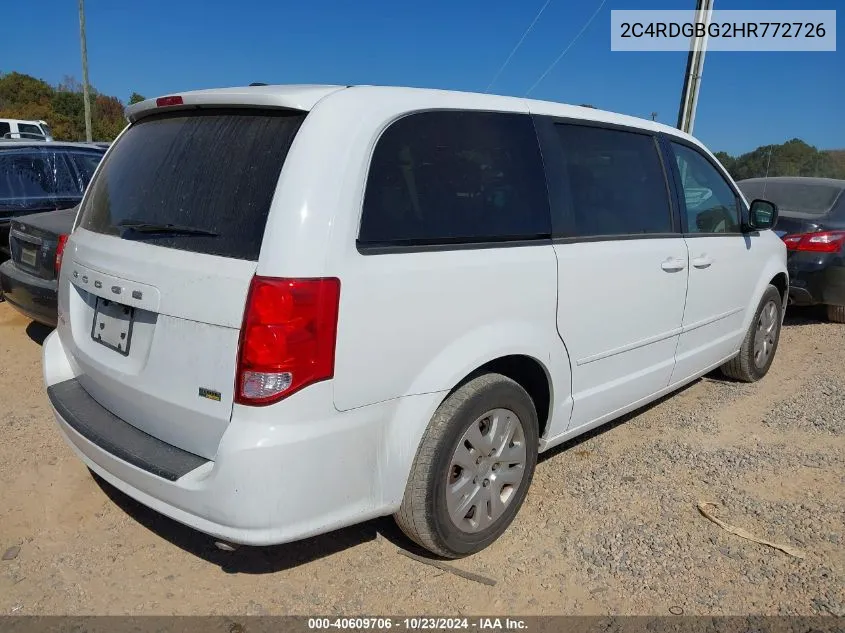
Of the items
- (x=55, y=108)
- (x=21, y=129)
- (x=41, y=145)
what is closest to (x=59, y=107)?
(x=55, y=108)

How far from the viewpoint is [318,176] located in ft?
7.02

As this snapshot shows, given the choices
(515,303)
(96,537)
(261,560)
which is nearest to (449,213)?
(515,303)

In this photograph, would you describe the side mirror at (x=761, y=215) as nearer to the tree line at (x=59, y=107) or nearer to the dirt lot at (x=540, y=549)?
the dirt lot at (x=540, y=549)

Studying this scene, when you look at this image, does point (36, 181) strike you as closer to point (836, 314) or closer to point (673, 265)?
point (673, 265)

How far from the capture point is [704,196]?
412 centimetres

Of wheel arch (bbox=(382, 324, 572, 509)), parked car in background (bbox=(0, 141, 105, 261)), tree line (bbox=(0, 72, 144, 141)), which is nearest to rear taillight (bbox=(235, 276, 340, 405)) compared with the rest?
wheel arch (bbox=(382, 324, 572, 509))

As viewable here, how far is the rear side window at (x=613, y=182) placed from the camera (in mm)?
3119

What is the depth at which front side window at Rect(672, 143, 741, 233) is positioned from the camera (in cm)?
395

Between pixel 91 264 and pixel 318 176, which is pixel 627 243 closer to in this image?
pixel 318 176

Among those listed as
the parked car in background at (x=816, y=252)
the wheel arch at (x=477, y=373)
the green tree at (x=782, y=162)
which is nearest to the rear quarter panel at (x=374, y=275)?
the wheel arch at (x=477, y=373)

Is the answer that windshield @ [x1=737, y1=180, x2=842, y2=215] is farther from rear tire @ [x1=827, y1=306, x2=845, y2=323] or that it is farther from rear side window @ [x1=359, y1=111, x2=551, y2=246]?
rear side window @ [x1=359, y1=111, x2=551, y2=246]

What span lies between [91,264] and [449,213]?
4.59 feet

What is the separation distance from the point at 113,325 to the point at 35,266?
9.95ft

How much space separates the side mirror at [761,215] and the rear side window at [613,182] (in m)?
1.01
